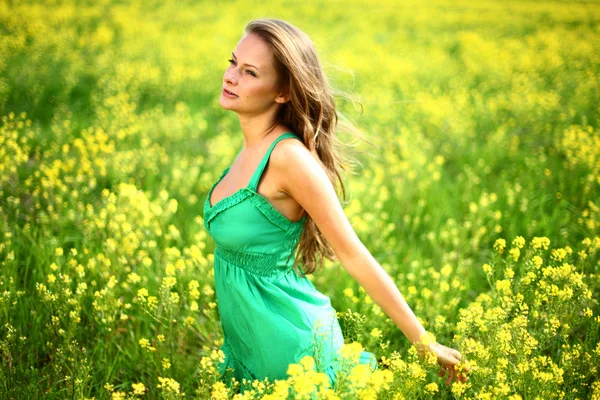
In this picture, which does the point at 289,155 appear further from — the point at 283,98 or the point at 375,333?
the point at 375,333

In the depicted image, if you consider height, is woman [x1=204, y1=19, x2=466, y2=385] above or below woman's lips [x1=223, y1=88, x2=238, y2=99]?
below

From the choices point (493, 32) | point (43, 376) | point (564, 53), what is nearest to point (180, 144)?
point (43, 376)

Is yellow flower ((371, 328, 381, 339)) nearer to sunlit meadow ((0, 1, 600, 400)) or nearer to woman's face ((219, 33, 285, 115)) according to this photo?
sunlit meadow ((0, 1, 600, 400))

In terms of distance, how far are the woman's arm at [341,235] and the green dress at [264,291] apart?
0.50 feet

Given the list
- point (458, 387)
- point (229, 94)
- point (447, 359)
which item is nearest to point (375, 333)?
point (447, 359)

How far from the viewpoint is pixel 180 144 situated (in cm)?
544

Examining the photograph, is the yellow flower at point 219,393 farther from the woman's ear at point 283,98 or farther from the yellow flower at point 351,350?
the woman's ear at point 283,98

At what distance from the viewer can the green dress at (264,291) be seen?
2.15 meters

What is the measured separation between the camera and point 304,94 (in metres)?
2.19

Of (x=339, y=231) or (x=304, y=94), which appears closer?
(x=339, y=231)

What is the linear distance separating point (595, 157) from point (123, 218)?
12.4 feet

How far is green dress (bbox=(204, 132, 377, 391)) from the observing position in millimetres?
2150

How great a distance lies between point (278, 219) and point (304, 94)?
1.67 ft

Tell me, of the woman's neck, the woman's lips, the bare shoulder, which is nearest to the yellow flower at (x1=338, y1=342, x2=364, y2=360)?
the bare shoulder
